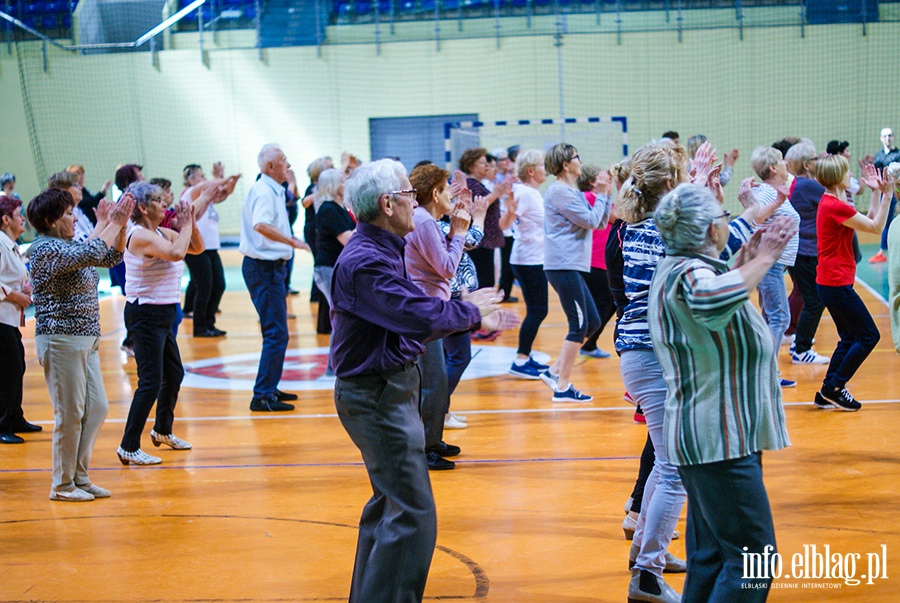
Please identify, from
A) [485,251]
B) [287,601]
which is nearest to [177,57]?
[485,251]

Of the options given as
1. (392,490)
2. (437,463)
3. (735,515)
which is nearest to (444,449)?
(437,463)

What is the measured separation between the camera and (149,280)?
5207 millimetres

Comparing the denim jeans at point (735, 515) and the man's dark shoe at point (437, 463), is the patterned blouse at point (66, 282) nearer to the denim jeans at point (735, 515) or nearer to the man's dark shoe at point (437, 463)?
the man's dark shoe at point (437, 463)

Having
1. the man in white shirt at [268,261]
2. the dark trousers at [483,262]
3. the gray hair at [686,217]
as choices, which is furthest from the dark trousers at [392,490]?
the dark trousers at [483,262]

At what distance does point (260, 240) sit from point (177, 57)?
1291cm

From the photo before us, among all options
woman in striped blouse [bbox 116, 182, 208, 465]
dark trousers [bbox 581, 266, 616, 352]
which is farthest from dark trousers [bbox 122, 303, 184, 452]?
dark trousers [bbox 581, 266, 616, 352]

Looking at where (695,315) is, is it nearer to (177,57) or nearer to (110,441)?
(110,441)

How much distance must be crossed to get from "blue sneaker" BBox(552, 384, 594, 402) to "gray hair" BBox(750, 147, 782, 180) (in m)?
1.90

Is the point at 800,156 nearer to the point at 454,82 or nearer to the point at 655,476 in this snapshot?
the point at 655,476

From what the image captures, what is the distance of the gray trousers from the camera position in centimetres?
464

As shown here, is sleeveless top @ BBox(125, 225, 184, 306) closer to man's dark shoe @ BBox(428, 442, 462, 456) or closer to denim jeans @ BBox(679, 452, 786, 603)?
Answer: man's dark shoe @ BBox(428, 442, 462, 456)

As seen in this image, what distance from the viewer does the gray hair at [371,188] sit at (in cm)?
313

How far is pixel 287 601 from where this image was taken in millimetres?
3482

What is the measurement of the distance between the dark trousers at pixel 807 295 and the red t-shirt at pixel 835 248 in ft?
4.95
